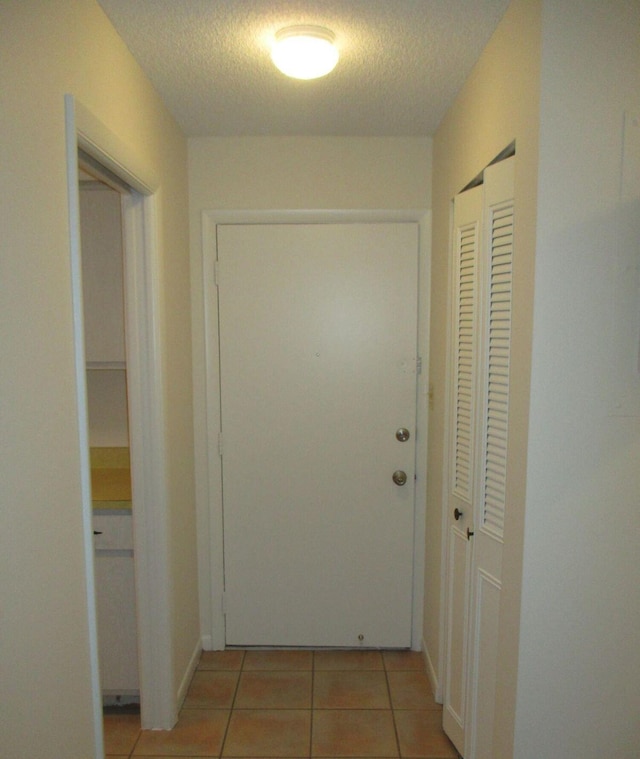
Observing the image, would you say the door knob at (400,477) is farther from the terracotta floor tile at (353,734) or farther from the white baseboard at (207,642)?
the white baseboard at (207,642)

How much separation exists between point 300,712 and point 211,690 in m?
0.43

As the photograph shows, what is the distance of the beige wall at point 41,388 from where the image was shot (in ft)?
3.37

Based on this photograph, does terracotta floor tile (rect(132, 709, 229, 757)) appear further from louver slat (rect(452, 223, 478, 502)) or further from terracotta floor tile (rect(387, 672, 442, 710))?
louver slat (rect(452, 223, 478, 502))

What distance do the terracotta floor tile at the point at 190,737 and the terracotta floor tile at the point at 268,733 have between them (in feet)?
0.15

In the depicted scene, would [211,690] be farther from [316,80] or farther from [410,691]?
[316,80]

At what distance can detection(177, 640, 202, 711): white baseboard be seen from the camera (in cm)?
231

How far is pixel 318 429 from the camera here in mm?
2621

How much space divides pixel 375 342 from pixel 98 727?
5.97 ft

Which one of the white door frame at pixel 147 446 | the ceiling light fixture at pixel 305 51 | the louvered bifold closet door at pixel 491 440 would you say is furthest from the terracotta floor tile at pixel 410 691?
the ceiling light fixture at pixel 305 51

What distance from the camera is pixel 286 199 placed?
8.24 feet

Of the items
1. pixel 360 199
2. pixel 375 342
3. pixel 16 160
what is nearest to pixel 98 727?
pixel 16 160

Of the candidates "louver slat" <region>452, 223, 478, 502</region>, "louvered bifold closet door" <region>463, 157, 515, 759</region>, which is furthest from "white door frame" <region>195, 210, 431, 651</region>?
"louvered bifold closet door" <region>463, 157, 515, 759</region>

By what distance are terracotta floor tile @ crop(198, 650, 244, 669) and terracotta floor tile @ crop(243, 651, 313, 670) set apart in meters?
0.04

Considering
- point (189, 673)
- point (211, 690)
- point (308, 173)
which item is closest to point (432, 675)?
point (211, 690)
